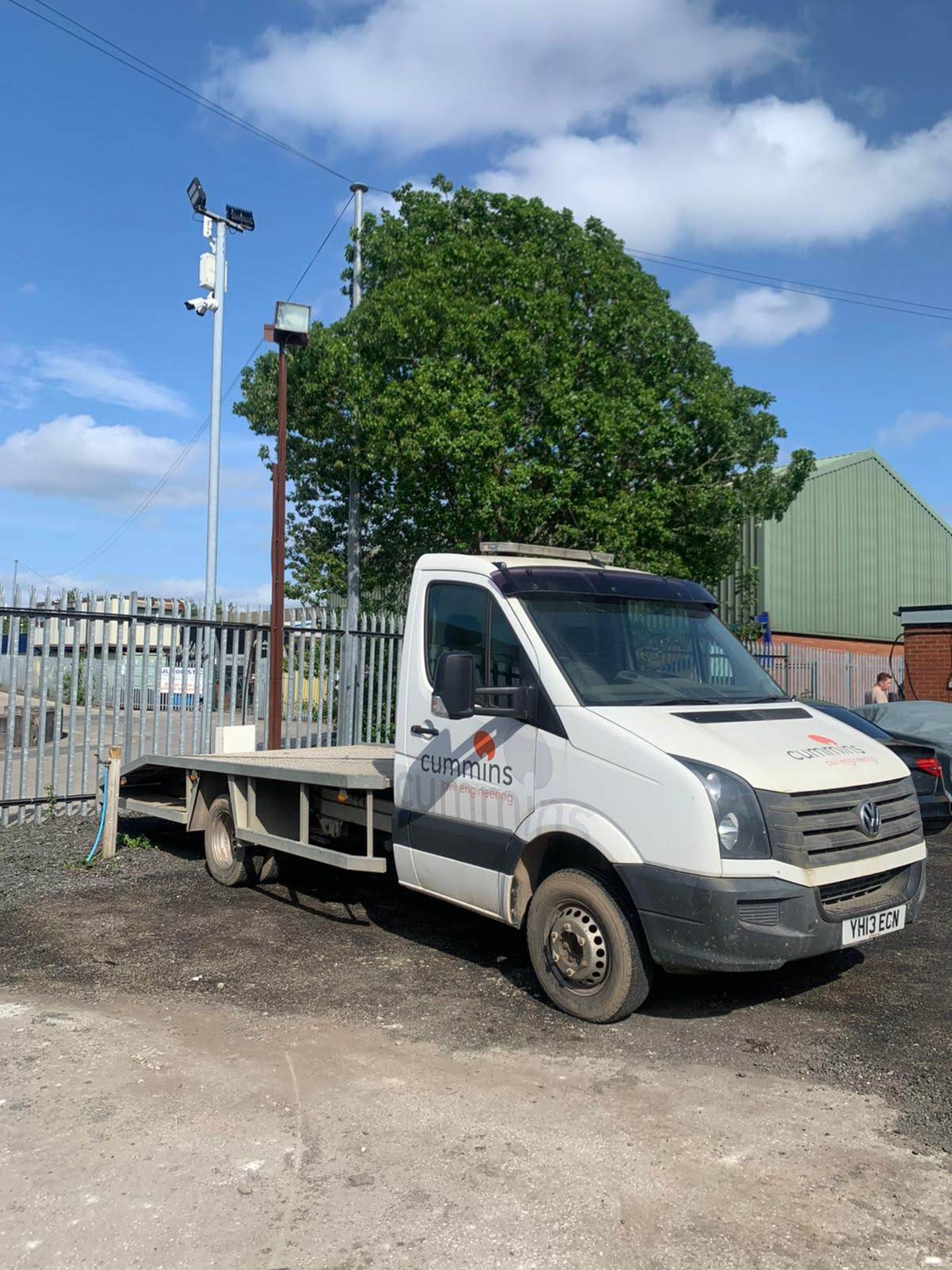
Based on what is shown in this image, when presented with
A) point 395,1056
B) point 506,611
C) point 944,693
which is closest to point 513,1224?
point 395,1056

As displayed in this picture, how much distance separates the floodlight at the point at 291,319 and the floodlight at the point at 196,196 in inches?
356

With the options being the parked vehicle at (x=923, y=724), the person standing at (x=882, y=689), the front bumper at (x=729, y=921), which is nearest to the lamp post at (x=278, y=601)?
the parked vehicle at (x=923, y=724)

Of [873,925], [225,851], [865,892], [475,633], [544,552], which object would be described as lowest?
[225,851]

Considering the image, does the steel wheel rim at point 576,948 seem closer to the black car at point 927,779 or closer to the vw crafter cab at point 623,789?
the vw crafter cab at point 623,789

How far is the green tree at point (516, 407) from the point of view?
15172 mm

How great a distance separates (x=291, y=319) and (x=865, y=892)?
377 inches

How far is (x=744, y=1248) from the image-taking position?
10.4 ft

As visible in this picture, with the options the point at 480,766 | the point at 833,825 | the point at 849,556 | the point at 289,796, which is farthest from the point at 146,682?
the point at 849,556

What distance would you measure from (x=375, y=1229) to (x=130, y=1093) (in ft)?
5.18

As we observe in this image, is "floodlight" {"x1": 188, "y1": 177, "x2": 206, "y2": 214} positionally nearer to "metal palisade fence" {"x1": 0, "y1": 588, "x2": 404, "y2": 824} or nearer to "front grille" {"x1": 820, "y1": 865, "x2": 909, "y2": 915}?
"metal palisade fence" {"x1": 0, "y1": 588, "x2": 404, "y2": 824}

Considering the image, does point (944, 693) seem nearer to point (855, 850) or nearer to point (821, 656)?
point (821, 656)

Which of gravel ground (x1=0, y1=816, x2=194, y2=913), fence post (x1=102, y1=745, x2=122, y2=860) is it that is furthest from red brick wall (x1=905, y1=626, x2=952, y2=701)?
fence post (x1=102, y1=745, x2=122, y2=860)

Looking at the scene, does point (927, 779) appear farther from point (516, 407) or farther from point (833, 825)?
point (516, 407)

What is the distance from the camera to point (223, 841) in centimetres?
841
